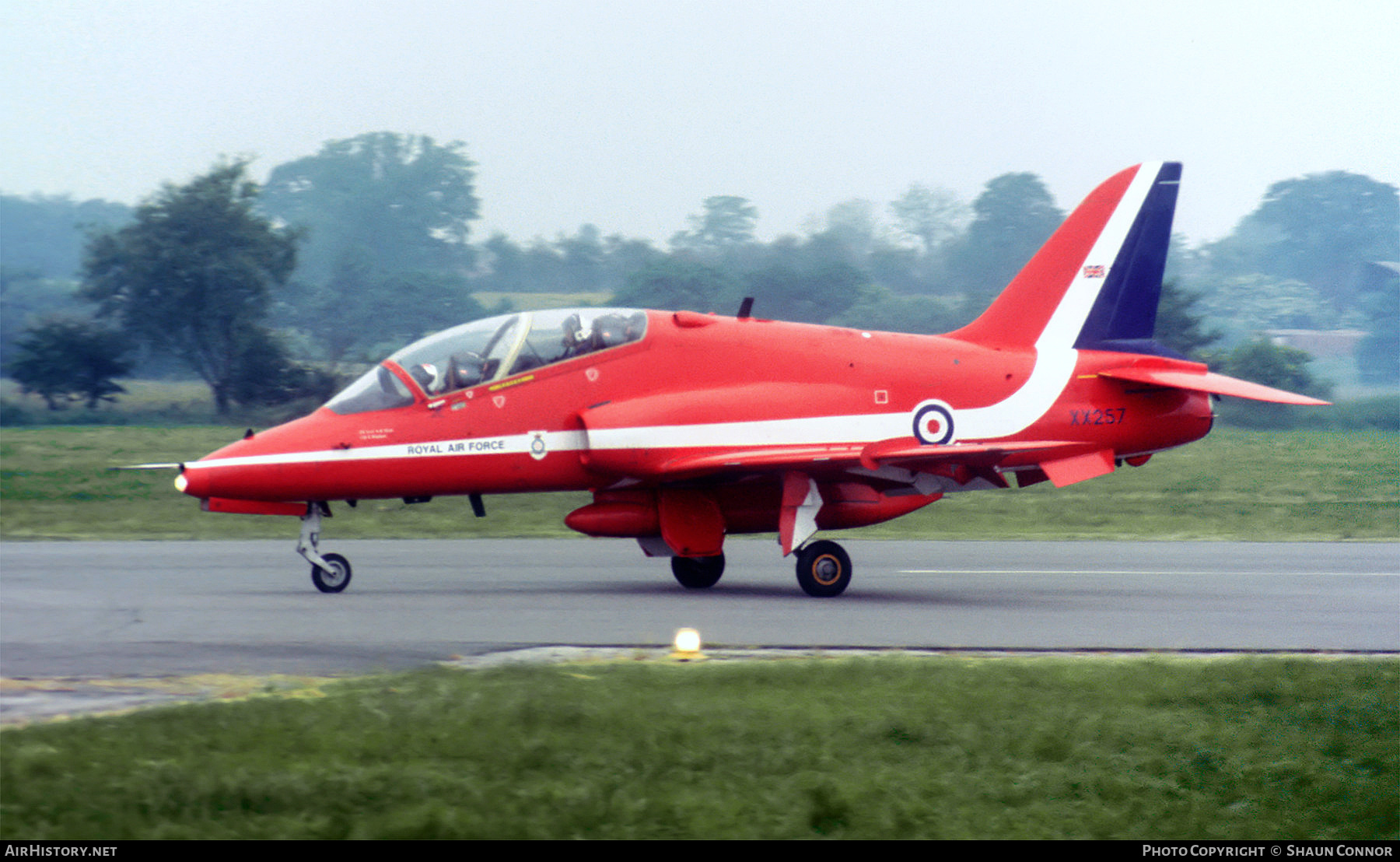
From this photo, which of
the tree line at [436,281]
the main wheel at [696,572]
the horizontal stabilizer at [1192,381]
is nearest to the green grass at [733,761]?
the main wheel at [696,572]

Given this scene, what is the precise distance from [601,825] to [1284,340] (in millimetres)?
37234

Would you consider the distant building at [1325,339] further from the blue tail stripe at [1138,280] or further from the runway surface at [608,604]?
the blue tail stripe at [1138,280]

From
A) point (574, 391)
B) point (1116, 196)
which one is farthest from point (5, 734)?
point (1116, 196)

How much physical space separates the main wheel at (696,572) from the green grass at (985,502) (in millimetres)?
7792

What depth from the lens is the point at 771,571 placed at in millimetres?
16266

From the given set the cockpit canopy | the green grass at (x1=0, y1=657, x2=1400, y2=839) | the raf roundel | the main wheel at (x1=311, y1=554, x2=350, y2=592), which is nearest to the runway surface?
the main wheel at (x1=311, y1=554, x2=350, y2=592)

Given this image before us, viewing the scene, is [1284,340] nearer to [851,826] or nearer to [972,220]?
[972,220]

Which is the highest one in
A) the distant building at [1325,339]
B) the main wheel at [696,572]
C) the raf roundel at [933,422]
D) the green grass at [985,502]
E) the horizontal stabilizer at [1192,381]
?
the distant building at [1325,339]

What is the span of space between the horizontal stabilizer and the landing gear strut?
8.12m

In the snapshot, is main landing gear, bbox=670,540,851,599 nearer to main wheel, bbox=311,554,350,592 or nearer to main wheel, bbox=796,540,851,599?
main wheel, bbox=796,540,851,599

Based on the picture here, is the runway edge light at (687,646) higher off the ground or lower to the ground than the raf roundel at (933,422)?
lower

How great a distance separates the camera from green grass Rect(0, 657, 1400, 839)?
539 cm

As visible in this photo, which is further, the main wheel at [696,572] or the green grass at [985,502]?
the green grass at [985,502]

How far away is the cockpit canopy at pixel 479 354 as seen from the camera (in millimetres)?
13836
